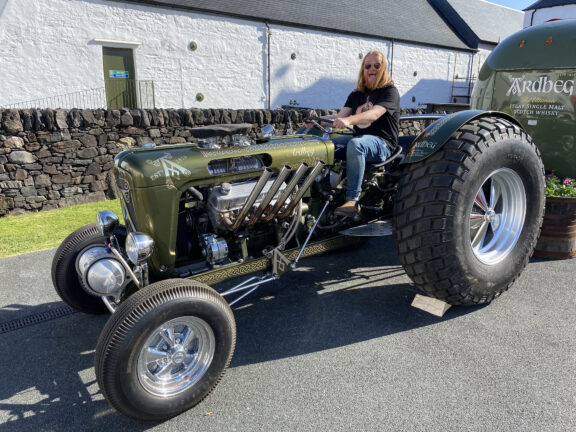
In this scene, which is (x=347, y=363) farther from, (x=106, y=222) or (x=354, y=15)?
(x=354, y=15)

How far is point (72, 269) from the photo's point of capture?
308 centimetres

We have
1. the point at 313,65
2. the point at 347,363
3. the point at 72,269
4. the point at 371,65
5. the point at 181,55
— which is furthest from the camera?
the point at 313,65

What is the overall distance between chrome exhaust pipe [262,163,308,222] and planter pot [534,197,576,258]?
8.88 ft

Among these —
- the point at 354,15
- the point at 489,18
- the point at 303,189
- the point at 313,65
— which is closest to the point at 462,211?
the point at 303,189

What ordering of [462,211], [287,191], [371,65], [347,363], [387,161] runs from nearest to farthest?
1. [347,363]
2. [287,191]
3. [462,211]
4. [387,161]
5. [371,65]

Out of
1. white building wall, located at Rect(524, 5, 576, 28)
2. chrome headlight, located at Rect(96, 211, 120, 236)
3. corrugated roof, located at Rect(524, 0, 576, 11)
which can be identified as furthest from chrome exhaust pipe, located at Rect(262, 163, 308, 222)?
corrugated roof, located at Rect(524, 0, 576, 11)

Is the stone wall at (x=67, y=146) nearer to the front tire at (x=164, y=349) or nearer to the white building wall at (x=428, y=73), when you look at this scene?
the front tire at (x=164, y=349)

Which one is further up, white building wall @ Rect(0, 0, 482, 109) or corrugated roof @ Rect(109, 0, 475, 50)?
corrugated roof @ Rect(109, 0, 475, 50)

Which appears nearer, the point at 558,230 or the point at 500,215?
the point at 500,215

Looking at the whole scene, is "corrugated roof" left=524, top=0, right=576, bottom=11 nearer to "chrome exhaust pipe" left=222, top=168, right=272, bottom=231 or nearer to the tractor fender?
the tractor fender

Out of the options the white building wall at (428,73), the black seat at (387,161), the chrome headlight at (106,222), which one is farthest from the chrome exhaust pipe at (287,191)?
the white building wall at (428,73)

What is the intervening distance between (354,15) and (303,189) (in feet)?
65.1

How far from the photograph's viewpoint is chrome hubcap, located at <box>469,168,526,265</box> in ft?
11.2

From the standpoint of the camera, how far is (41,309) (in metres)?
3.45
